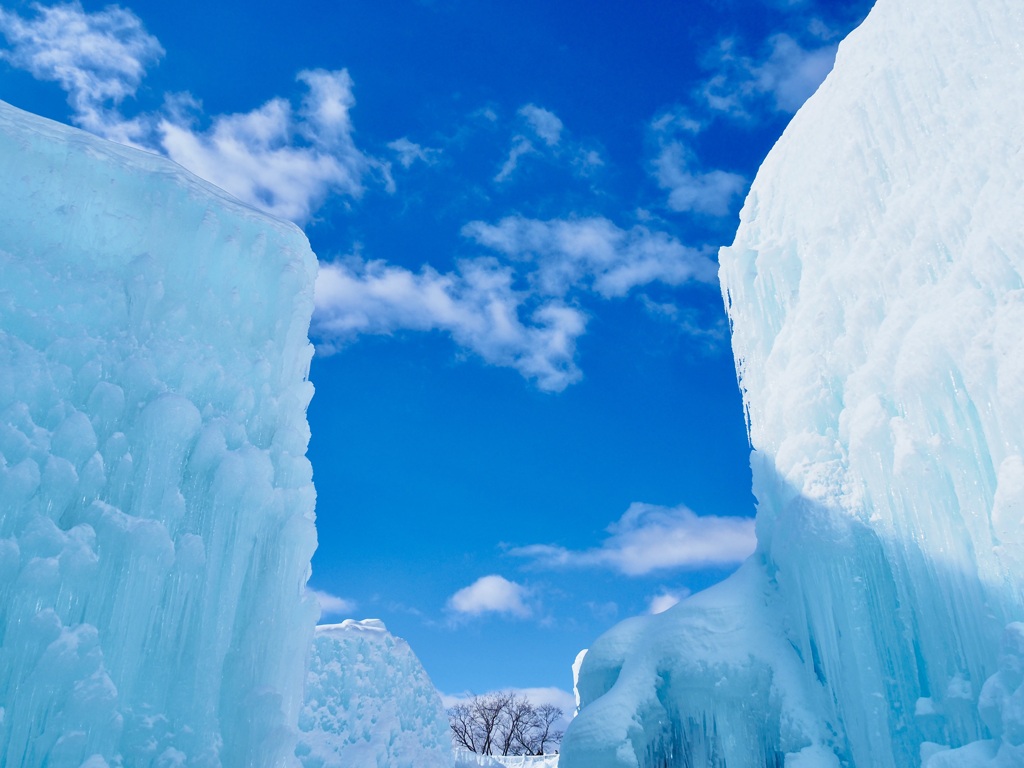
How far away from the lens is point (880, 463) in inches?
348

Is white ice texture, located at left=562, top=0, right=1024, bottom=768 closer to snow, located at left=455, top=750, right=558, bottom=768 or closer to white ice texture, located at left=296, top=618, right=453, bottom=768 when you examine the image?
white ice texture, located at left=296, top=618, right=453, bottom=768

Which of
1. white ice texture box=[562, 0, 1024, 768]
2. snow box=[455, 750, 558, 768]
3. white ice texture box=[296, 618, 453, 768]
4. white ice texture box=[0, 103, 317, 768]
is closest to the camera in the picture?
white ice texture box=[0, 103, 317, 768]

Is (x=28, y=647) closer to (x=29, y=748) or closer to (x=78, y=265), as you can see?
(x=29, y=748)

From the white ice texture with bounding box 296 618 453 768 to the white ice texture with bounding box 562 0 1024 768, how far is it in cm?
365

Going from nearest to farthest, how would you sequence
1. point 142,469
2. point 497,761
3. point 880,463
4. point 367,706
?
point 142,469 → point 880,463 → point 367,706 → point 497,761

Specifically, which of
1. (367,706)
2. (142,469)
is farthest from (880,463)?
(367,706)

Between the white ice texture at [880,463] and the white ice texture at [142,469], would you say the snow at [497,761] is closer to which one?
the white ice texture at [880,463]

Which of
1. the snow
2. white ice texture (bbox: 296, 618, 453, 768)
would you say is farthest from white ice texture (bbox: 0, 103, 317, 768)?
the snow

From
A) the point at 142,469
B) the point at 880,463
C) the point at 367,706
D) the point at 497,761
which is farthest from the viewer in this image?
the point at 497,761

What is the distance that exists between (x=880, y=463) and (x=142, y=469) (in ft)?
25.7

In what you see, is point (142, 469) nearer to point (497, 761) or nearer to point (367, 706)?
point (367, 706)

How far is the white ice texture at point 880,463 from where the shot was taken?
762 centimetres

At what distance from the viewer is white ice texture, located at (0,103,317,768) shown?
6.45 meters

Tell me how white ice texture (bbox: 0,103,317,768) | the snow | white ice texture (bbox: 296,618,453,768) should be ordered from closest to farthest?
white ice texture (bbox: 0,103,317,768) → white ice texture (bbox: 296,618,453,768) → the snow
